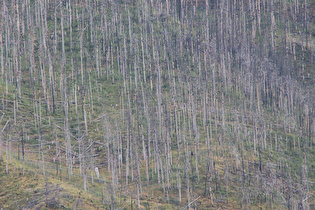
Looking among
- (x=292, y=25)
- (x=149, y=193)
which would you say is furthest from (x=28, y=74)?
(x=292, y=25)

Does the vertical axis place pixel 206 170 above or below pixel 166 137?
below

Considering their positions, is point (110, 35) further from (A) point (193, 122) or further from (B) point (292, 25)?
(B) point (292, 25)

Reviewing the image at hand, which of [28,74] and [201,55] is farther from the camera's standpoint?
[201,55]

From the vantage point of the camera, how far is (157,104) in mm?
29000

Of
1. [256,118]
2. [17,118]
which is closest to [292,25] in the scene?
[256,118]

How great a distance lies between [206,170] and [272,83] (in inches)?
632

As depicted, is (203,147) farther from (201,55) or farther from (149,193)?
(201,55)

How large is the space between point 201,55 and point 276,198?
61.4ft

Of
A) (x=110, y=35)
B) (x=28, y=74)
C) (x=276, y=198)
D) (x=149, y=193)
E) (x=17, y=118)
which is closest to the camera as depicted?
(x=149, y=193)

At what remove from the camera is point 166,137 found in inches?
1014

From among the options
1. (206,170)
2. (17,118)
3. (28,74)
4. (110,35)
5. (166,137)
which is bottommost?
(206,170)

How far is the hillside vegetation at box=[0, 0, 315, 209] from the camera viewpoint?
2112cm

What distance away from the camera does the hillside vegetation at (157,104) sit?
69.3ft

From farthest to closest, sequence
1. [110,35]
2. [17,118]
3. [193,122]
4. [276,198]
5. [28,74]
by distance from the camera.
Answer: [110,35]
[28,74]
[193,122]
[17,118]
[276,198]
